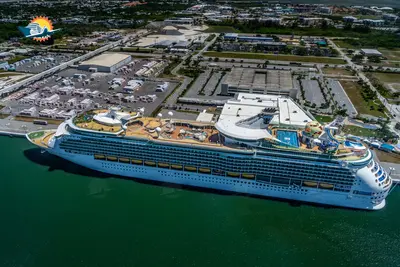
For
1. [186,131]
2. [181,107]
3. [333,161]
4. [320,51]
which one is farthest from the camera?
[320,51]

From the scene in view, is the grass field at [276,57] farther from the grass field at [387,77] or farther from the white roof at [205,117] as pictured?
the white roof at [205,117]

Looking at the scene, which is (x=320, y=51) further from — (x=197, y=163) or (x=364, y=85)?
(x=197, y=163)

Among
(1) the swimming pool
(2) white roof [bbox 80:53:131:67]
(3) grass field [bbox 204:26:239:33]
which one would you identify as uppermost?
(3) grass field [bbox 204:26:239:33]

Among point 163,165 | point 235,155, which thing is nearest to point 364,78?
point 235,155

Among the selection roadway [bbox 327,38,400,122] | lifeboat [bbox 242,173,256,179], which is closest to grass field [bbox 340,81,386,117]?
roadway [bbox 327,38,400,122]

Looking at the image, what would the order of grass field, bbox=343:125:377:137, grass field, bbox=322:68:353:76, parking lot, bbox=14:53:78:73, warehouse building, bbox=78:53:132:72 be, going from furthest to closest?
grass field, bbox=322:68:353:76 < parking lot, bbox=14:53:78:73 < warehouse building, bbox=78:53:132:72 < grass field, bbox=343:125:377:137

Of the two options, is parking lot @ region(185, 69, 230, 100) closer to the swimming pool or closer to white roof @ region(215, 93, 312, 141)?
white roof @ region(215, 93, 312, 141)

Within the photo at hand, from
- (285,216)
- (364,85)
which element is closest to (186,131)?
(285,216)
